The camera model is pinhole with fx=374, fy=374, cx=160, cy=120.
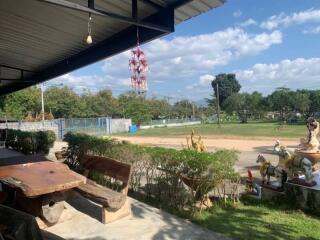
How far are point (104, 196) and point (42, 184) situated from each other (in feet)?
3.08

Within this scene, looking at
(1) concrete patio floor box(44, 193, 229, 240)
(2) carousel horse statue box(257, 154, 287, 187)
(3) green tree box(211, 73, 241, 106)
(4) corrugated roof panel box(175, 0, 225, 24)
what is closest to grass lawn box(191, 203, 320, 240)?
(1) concrete patio floor box(44, 193, 229, 240)

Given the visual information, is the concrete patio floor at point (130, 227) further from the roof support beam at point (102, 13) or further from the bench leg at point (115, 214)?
the roof support beam at point (102, 13)

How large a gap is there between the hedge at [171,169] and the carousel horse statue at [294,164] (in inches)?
57.6

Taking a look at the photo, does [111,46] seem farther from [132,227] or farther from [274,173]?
[274,173]

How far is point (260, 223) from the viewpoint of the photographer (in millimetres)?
6246

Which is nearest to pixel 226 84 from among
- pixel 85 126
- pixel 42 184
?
pixel 85 126

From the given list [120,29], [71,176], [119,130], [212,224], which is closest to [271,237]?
[212,224]

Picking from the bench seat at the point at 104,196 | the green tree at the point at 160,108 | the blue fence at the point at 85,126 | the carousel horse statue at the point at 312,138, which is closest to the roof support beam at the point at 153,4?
the bench seat at the point at 104,196

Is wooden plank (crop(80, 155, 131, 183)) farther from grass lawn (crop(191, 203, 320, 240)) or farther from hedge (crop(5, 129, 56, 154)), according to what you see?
hedge (crop(5, 129, 56, 154))

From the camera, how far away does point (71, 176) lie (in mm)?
5535

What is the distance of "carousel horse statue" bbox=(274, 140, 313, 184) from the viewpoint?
7.34 m

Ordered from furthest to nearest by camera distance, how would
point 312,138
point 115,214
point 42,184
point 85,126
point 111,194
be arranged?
point 85,126 → point 312,138 → point 115,214 → point 111,194 → point 42,184

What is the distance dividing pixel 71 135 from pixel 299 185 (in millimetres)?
6152

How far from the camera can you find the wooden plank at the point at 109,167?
6.20 m
